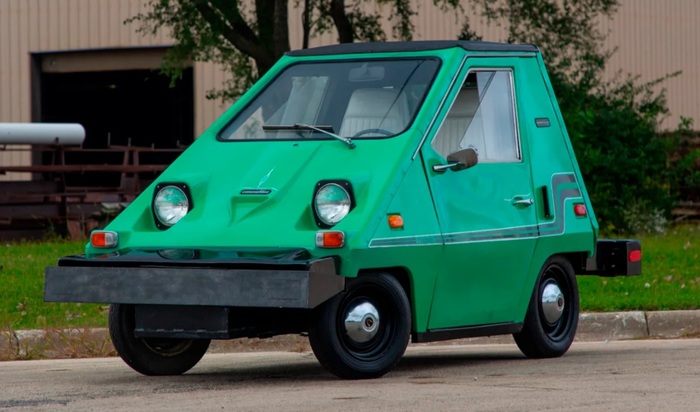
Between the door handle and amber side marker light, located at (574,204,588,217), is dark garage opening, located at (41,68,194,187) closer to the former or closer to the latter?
amber side marker light, located at (574,204,588,217)

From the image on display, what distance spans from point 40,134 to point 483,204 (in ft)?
52.7

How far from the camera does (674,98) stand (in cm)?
3312

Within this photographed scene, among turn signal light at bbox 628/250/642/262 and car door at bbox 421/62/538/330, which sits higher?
car door at bbox 421/62/538/330

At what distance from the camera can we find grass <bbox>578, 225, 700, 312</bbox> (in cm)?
1133

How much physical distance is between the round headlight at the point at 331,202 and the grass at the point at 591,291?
11.3ft

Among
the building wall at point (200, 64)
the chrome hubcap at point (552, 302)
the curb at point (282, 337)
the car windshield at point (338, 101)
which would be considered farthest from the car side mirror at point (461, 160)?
the building wall at point (200, 64)

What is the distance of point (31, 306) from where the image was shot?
37.5ft

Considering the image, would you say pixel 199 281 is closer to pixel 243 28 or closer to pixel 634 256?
pixel 634 256

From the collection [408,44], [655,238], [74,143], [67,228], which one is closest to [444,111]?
[408,44]

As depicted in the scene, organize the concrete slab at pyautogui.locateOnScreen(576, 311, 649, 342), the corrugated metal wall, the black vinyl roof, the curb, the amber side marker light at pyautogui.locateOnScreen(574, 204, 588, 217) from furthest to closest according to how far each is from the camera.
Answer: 1. the corrugated metal wall
2. the concrete slab at pyautogui.locateOnScreen(576, 311, 649, 342)
3. the curb
4. the amber side marker light at pyautogui.locateOnScreen(574, 204, 588, 217)
5. the black vinyl roof

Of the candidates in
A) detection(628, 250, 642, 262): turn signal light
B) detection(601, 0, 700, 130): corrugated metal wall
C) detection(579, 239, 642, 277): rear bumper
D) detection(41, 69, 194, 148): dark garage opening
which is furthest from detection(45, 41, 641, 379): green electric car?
detection(41, 69, 194, 148): dark garage opening

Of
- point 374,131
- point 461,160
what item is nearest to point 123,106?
point 374,131

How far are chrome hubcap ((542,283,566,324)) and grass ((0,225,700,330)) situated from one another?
2174 mm

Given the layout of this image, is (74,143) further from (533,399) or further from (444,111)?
(533,399)
